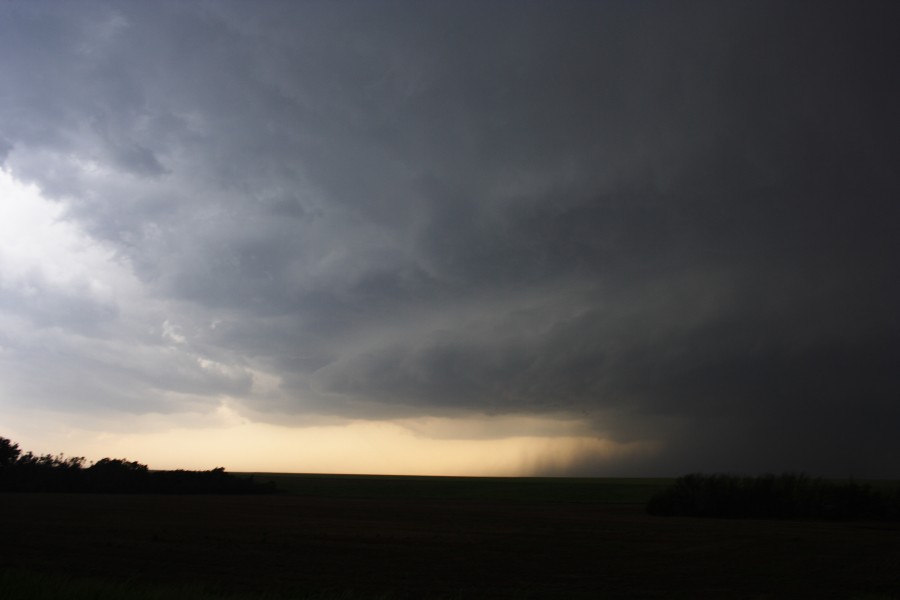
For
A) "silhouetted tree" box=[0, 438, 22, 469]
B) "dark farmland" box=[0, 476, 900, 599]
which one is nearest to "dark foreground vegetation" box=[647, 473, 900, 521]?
"dark farmland" box=[0, 476, 900, 599]

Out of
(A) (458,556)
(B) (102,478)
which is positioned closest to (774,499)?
(A) (458,556)

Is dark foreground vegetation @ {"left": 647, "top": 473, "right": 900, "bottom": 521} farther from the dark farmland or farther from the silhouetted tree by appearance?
the silhouetted tree

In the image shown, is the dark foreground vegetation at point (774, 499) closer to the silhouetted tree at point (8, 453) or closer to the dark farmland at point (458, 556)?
the dark farmland at point (458, 556)

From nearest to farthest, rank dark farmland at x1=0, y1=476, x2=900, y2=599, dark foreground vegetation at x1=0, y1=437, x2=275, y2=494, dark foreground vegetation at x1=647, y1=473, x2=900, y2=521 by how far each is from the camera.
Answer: dark farmland at x1=0, y1=476, x2=900, y2=599
dark foreground vegetation at x1=647, y1=473, x2=900, y2=521
dark foreground vegetation at x1=0, y1=437, x2=275, y2=494

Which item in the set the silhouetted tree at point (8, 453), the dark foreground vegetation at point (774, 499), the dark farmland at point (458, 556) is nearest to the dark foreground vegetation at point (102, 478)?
the silhouetted tree at point (8, 453)

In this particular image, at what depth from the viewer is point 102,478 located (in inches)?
4087

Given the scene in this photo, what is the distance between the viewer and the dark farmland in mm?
24141

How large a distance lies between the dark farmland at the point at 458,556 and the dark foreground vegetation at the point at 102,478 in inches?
2173

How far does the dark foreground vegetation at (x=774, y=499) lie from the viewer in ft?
207

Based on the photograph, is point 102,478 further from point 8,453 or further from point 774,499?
point 774,499

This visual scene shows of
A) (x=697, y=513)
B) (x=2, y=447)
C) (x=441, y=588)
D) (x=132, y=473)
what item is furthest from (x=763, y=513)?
(x=2, y=447)

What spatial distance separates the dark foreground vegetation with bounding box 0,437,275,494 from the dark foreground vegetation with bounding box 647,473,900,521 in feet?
247

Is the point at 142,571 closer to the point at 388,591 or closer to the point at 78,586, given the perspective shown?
the point at 388,591

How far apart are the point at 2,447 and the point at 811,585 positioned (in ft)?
388
